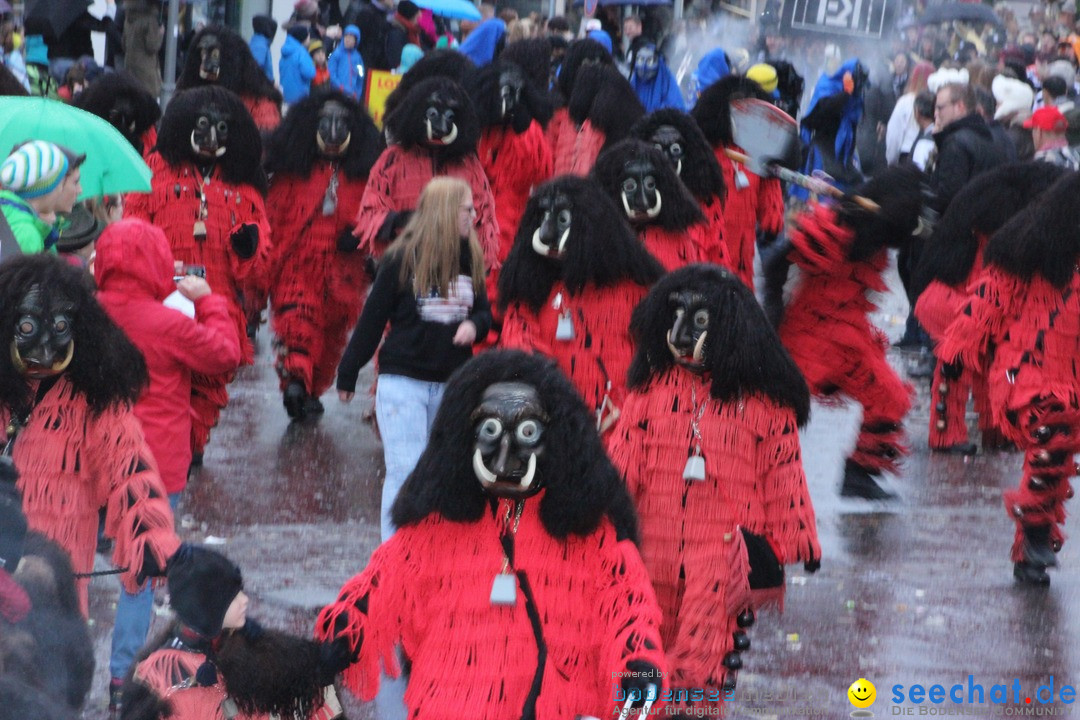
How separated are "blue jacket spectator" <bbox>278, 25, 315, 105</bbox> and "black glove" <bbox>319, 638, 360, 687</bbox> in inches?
562

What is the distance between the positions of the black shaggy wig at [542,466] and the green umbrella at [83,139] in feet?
12.6

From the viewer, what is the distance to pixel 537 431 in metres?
4.46

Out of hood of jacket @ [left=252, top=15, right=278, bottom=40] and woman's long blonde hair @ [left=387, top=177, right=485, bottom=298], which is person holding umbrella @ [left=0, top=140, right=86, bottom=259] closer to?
woman's long blonde hair @ [left=387, top=177, right=485, bottom=298]

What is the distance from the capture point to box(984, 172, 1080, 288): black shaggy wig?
748 cm

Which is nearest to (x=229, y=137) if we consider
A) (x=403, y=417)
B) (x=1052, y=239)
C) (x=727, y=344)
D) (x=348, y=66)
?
(x=403, y=417)

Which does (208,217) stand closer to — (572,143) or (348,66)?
(572,143)

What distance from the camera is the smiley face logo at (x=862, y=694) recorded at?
21.0 ft

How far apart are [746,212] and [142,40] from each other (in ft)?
26.6

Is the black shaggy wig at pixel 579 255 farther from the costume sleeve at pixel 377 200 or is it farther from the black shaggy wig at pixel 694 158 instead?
the costume sleeve at pixel 377 200

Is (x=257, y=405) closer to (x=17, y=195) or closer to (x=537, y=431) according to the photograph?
(x=17, y=195)

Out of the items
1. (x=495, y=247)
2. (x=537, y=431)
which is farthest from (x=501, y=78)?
(x=537, y=431)

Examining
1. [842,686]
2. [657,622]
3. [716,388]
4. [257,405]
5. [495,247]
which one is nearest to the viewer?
[657,622]

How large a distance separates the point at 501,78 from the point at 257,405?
291 centimetres

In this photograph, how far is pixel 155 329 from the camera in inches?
261
